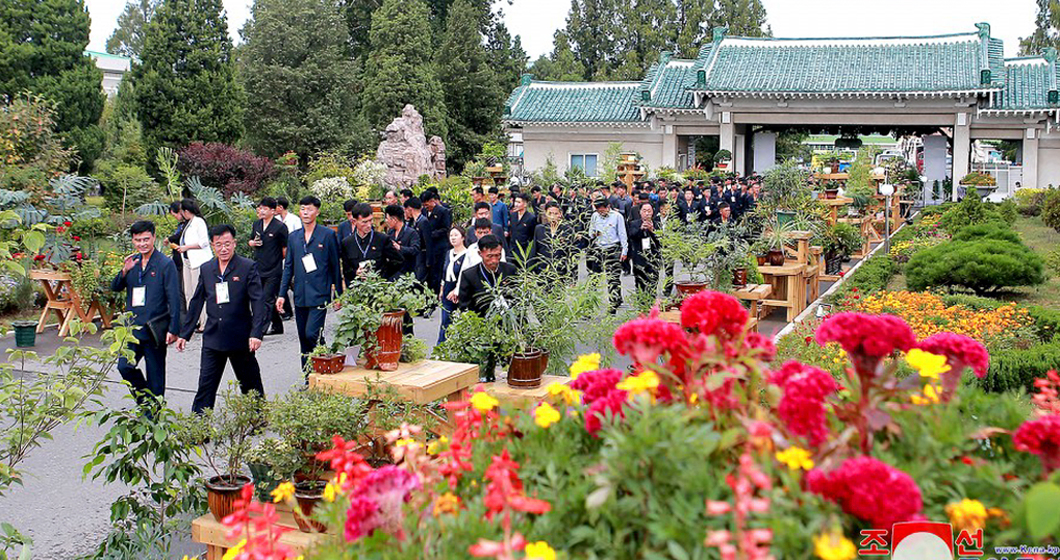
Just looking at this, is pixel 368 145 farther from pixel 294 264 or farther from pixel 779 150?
pixel 294 264

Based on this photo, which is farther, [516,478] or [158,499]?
[158,499]

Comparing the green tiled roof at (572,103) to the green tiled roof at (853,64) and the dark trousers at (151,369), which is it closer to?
the green tiled roof at (853,64)

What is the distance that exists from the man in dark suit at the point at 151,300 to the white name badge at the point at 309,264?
1.32 meters

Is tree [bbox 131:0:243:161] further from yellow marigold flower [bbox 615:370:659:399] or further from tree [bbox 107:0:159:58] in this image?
tree [bbox 107:0:159:58]

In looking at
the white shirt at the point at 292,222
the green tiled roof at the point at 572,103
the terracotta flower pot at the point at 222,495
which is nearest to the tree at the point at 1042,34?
the green tiled roof at the point at 572,103

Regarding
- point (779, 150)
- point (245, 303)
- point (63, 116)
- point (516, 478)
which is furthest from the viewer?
point (779, 150)

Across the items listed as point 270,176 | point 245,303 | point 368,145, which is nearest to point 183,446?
point 245,303

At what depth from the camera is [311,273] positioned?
812 cm

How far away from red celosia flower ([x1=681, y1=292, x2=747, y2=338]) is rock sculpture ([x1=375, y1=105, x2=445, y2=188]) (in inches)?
894

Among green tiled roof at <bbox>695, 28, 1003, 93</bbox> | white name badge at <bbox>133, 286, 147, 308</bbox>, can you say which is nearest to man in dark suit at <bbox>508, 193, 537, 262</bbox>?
white name badge at <bbox>133, 286, 147, 308</bbox>

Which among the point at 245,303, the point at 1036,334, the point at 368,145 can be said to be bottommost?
the point at 1036,334

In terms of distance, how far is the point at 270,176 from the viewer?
77.9ft

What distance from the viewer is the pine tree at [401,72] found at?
3200 centimetres

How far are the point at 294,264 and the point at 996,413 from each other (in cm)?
682
